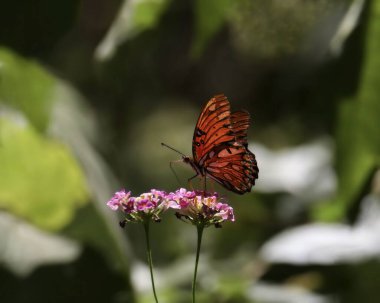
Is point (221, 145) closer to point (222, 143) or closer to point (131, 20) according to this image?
point (222, 143)

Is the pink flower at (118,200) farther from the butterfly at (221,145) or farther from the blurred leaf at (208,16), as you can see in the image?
the blurred leaf at (208,16)

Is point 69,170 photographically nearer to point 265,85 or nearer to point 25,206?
point 25,206

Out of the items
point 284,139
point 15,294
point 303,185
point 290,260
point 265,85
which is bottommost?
point 15,294

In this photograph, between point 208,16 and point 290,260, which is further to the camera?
point 290,260

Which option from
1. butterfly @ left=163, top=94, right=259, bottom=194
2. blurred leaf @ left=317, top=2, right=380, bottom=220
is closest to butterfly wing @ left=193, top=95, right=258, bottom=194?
butterfly @ left=163, top=94, right=259, bottom=194

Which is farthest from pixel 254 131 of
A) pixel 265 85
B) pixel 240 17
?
pixel 240 17

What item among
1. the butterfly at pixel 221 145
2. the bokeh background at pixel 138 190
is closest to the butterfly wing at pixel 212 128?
the butterfly at pixel 221 145

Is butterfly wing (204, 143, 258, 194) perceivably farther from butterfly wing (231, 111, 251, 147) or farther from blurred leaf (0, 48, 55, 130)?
blurred leaf (0, 48, 55, 130)
